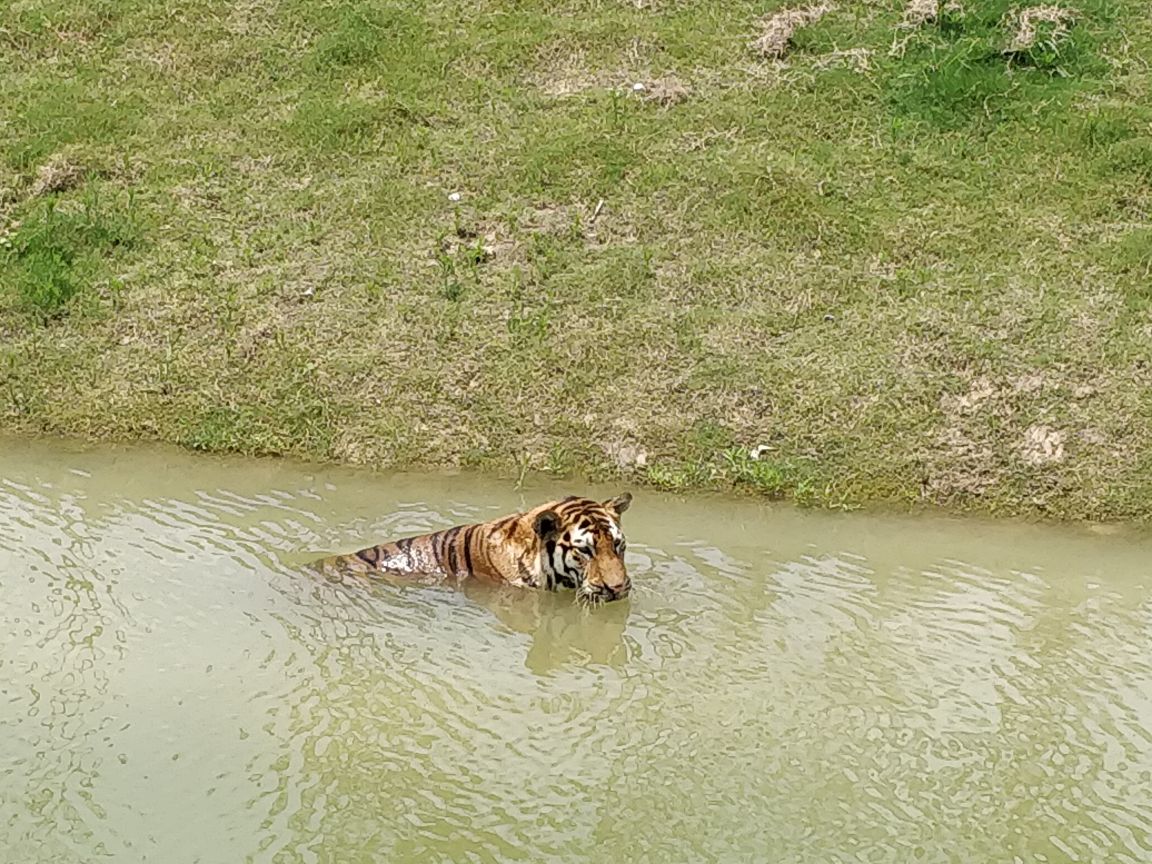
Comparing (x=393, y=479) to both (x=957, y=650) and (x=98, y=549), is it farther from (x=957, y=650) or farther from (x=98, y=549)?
(x=957, y=650)

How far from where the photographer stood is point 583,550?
6043 mm

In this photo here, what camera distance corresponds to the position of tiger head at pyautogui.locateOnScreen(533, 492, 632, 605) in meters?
5.99

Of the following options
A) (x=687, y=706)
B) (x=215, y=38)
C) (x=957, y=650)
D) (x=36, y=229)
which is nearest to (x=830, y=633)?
(x=957, y=650)

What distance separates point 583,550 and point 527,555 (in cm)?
31

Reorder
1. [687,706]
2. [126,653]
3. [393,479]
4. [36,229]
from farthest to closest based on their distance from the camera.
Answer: [36,229] < [393,479] < [126,653] < [687,706]

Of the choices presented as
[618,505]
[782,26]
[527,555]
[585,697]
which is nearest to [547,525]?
[527,555]

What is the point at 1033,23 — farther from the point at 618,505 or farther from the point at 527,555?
the point at 527,555

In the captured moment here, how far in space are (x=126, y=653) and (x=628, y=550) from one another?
2.28 meters

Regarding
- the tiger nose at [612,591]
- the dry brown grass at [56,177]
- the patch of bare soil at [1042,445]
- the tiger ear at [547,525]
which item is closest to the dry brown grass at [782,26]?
the patch of bare soil at [1042,445]

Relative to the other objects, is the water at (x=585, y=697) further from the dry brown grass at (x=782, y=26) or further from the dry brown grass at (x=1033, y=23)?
the dry brown grass at (x=782, y=26)

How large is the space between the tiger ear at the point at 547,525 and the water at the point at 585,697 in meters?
0.28

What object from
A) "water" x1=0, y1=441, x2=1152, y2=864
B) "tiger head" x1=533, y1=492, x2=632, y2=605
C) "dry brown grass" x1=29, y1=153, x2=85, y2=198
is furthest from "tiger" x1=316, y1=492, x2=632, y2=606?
"dry brown grass" x1=29, y1=153, x2=85, y2=198

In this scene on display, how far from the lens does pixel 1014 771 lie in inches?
188

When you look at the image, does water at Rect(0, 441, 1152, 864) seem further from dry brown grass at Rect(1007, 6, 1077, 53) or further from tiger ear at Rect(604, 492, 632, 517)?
dry brown grass at Rect(1007, 6, 1077, 53)
